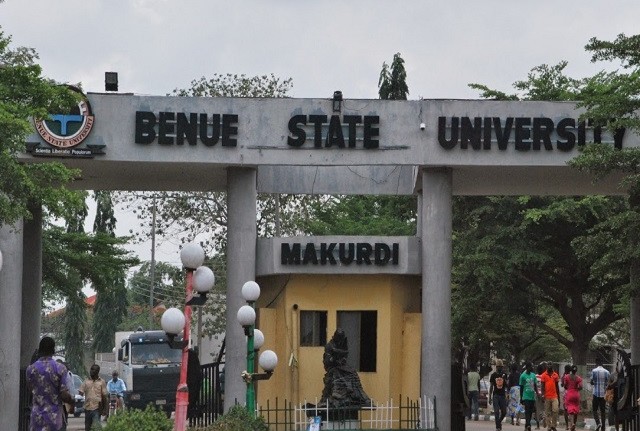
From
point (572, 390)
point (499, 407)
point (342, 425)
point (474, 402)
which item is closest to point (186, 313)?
point (342, 425)

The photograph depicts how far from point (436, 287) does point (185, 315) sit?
12.9m

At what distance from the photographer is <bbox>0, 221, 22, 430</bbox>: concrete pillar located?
2808cm

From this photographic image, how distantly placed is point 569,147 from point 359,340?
5.82 metres

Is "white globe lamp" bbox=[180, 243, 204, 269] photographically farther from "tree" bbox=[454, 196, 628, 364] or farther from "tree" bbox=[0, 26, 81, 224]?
"tree" bbox=[454, 196, 628, 364]

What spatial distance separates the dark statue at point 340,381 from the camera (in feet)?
90.4

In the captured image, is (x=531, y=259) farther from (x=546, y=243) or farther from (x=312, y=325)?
(x=312, y=325)

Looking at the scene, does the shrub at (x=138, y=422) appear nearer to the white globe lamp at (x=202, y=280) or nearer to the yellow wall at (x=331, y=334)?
the white globe lamp at (x=202, y=280)

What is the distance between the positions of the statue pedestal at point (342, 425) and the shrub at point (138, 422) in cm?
959

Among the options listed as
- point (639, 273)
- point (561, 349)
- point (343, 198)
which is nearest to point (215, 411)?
point (639, 273)

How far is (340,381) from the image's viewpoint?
27.6 meters

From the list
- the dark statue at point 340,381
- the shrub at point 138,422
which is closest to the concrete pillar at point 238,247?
the dark statue at point 340,381

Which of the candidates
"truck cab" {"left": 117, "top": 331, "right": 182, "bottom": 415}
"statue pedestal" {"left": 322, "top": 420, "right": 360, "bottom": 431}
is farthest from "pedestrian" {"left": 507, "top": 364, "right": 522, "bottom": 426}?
"statue pedestal" {"left": 322, "top": 420, "right": 360, "bottom": 431}

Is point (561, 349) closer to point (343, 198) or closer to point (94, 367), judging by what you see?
point (343, 198)

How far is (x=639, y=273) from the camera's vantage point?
Answer: 90.0 ft
